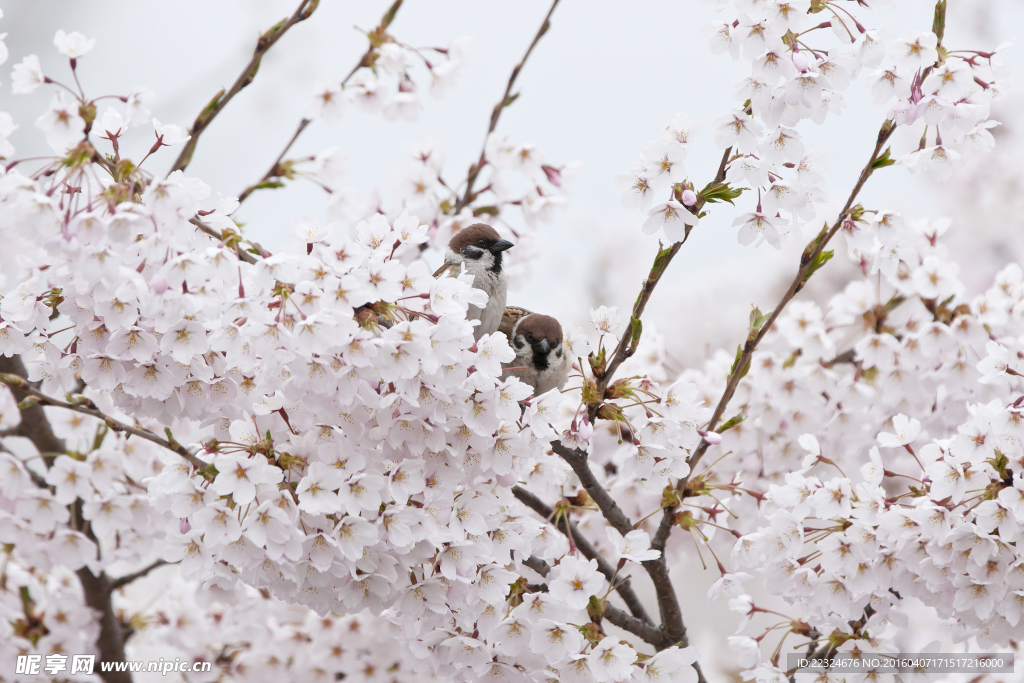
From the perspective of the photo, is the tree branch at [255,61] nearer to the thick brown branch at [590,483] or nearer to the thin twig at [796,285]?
the thick brown branch at [590,483]

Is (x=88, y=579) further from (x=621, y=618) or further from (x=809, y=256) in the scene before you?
(x=809, y=256)

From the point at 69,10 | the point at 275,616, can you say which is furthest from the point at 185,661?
the point at 69,10

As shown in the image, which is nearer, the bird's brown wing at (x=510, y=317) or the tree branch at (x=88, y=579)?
the tree branch at (x=88, y=579)

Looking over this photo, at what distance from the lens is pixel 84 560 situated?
2.37m

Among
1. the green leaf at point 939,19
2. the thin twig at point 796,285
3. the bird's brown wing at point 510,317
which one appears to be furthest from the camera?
the bird's brown wing at point 510,317

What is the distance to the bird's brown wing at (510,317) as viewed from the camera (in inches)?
107

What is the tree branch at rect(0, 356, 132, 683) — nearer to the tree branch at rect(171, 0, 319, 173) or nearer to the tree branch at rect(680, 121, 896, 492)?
the tree branch at rect(171, 0, 319, 173)

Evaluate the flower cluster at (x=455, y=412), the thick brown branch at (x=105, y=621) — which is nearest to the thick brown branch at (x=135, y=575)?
the thick brown branch at (x=105, y=621)

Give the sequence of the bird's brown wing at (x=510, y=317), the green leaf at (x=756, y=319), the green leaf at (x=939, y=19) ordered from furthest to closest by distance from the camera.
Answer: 1. the bird's brown wing at (x=510, y=317)
2. the green leaf at (x=756, y=319)
3. the green leaf at (x=939, y=19)

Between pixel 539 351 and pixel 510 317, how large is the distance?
1.29ft

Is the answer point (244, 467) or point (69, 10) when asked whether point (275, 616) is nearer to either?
point (244, 467)

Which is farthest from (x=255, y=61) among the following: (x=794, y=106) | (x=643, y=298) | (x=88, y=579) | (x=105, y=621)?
(x=105, y=621)

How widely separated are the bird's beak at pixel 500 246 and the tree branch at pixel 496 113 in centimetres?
34

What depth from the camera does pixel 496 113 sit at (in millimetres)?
2602
